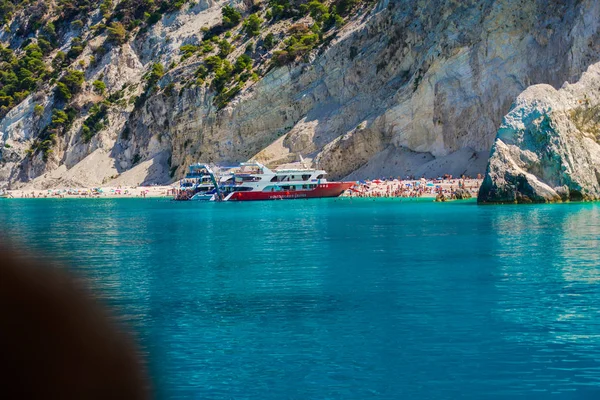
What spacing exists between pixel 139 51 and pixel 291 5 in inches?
1254

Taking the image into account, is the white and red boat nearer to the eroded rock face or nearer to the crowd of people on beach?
the crowd of people on beach

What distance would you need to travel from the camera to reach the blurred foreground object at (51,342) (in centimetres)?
190

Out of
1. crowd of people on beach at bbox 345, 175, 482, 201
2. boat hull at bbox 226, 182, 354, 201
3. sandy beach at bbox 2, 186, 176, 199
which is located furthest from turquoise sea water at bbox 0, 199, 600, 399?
sandy beach at bbox 2, 186, 176, 199

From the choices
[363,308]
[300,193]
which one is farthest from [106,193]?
[363,308]

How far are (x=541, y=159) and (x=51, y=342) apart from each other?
2230 inches

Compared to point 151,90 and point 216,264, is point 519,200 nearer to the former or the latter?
point 216,264

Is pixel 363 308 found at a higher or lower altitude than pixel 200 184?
lower

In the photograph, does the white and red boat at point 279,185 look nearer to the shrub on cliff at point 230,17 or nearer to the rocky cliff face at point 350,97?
the rocky cliff face at point 350,97

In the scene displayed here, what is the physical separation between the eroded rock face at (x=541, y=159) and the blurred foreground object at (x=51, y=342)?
55.7 metres

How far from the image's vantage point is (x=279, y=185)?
8450 centimetres

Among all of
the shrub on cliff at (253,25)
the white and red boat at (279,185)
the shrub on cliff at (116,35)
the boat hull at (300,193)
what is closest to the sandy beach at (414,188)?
the boat hull at (300,193)

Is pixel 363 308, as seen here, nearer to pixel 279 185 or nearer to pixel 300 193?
pixel 300 193

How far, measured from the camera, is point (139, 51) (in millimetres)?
127062

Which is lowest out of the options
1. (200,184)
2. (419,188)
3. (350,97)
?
(419,188)
